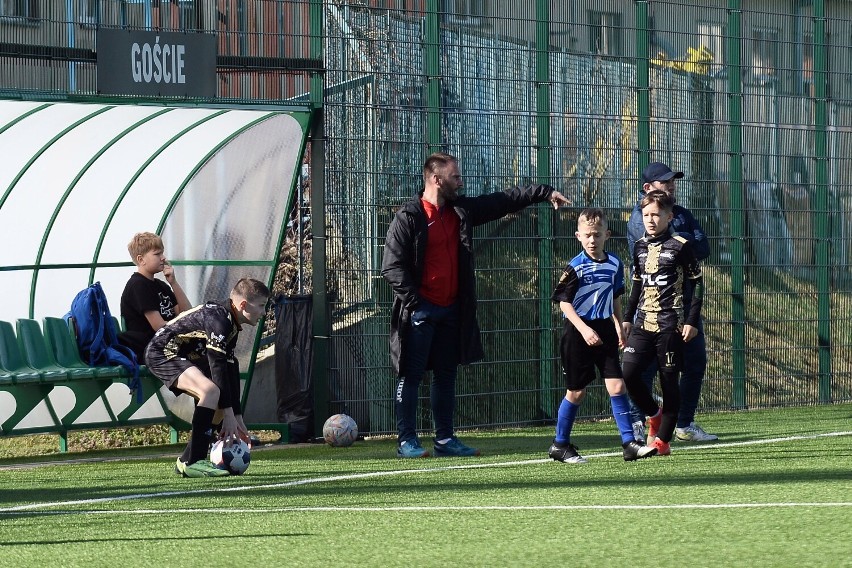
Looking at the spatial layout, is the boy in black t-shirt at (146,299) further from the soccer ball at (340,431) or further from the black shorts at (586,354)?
the black shorts at (586,354)

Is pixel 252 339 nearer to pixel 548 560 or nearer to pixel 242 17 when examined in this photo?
pixel 242 17

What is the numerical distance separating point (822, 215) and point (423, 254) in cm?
560

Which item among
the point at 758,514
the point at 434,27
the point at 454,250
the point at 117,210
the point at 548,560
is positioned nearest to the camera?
the point at 548,560

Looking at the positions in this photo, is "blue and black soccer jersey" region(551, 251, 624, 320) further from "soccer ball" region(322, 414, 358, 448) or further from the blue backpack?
the blue backpack

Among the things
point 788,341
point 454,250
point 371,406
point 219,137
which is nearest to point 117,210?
point 219,137

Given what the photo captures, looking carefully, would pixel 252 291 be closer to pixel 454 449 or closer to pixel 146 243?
pixel 454 449

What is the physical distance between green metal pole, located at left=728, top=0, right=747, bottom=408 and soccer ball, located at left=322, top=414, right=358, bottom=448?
412cm

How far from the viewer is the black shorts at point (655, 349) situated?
29.0 feet

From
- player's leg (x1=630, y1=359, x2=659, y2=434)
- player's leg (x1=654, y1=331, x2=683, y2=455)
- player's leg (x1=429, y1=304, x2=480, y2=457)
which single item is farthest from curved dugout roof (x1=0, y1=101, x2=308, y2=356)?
player's leg (x1=654, y1=331, x2=683, y2=455)

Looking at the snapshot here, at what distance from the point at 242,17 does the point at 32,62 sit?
1.63 meters

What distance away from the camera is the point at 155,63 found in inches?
428

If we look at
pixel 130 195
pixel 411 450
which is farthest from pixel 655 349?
pixel 130 195

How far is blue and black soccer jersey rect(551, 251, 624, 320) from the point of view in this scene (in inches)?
344

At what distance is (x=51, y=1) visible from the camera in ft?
35.1
